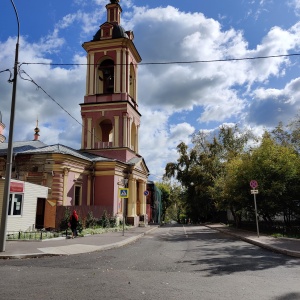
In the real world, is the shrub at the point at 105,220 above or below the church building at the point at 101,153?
below

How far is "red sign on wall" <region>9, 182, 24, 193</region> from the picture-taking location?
1786 cm

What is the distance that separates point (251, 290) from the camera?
21.7ft

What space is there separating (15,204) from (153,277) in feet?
42.7

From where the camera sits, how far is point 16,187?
718 inches

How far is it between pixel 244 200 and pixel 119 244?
10664 mm

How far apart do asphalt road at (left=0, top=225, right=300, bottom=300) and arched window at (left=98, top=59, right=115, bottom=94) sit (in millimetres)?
25822

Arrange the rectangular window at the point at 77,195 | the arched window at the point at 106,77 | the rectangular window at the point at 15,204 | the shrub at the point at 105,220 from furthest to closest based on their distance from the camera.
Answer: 1. the arched window at the point at 106,77
2. the rectangular window at the point at 77,195
3. the shrub at the point at 105,220
4. the rectangular window at the point at 15,204

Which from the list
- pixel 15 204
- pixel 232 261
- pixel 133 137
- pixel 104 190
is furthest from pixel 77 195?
pixel 232 261

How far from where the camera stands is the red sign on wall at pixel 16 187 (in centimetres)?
1786

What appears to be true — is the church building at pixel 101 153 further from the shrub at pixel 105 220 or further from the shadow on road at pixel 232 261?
the shadow on road at pixel 232 261

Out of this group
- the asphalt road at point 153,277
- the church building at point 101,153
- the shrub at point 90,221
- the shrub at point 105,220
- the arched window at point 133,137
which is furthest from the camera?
the arched window at point 133,137

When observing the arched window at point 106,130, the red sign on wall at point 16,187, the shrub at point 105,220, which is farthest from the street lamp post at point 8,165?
the arched window at point 106,130

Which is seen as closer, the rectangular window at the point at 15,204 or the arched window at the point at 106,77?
the rectangular window at the point at 15,204

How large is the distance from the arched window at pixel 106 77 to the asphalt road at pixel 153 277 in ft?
84.7
